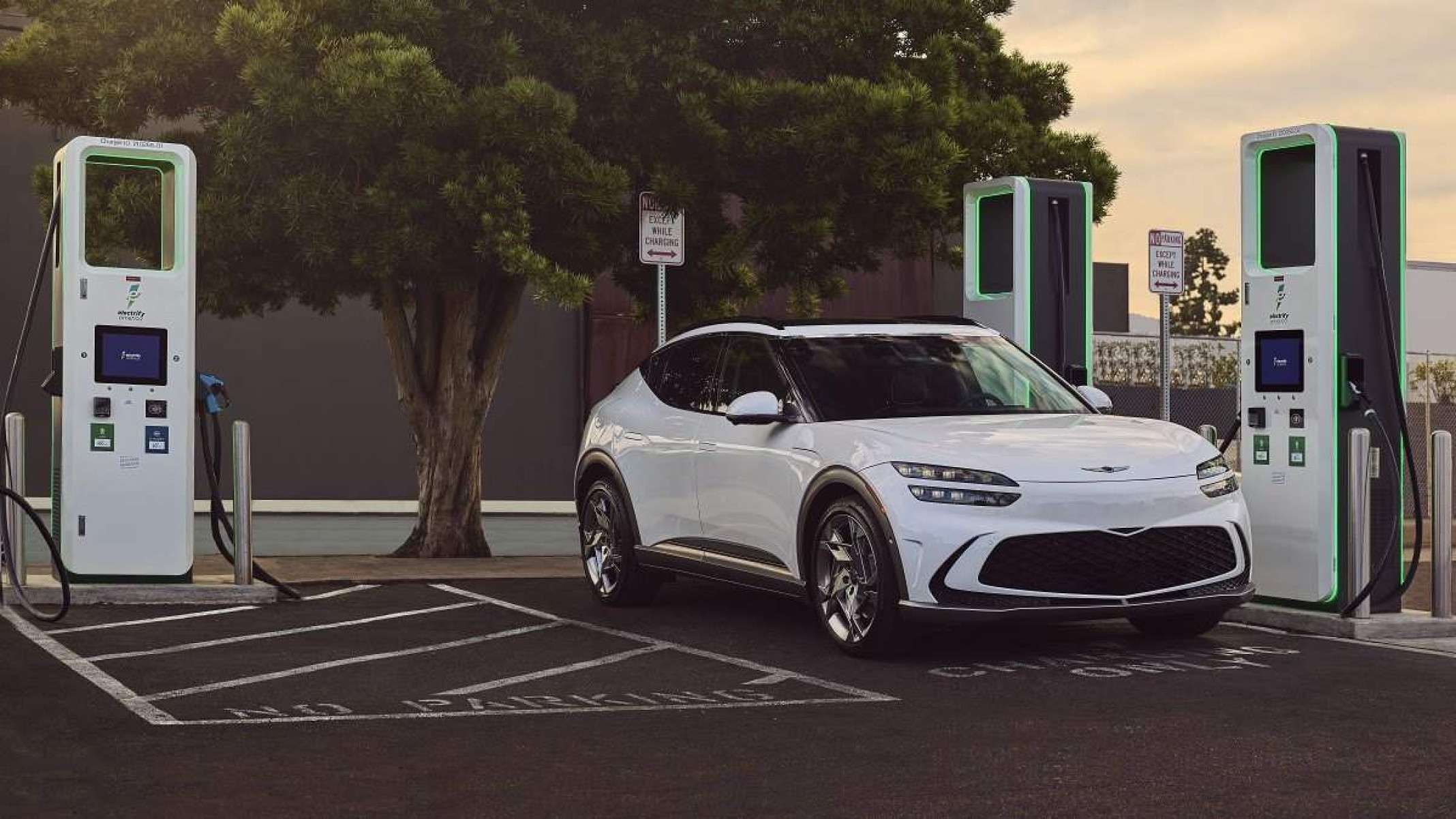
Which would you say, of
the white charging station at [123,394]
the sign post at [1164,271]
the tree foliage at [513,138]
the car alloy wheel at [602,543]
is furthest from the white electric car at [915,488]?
the sign post at [1164,271]

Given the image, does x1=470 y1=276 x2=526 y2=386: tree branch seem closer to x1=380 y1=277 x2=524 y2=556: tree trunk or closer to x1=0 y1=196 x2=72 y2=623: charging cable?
x1=380 y1=277 x2=524 y2=556: tree trunk

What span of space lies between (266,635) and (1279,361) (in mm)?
5712

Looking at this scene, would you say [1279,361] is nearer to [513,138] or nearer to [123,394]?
[513,138]

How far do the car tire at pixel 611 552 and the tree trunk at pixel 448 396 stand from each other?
186 inches

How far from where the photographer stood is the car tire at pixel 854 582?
8648mm

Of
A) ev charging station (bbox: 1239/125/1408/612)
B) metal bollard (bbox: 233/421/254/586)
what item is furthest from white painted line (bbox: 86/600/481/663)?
ev charging station (bbox: 1239/125/1408/612)

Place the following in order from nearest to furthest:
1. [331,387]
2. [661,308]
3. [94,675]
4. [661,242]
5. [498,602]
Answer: [94,675] < [498,602] < [661,308] < [661,242] < [331,387]

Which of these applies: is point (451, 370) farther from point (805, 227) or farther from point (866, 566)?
point (866, 566)

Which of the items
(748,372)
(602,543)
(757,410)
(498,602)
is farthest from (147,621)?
(757,410)

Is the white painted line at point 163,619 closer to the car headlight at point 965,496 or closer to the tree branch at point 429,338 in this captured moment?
the tree branch at point 429,338

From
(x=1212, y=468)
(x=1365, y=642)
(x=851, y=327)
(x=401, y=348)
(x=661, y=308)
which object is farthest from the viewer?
(x=401, y=348)

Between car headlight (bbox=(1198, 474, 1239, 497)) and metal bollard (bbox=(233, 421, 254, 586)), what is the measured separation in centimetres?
571

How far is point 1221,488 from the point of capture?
354 inches

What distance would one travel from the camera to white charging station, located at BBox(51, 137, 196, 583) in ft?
37.2
